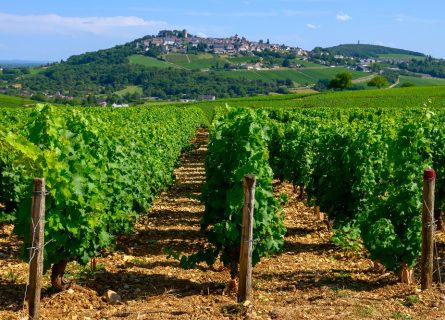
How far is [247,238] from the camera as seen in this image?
265 inches

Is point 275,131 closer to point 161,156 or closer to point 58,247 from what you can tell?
point 161,156

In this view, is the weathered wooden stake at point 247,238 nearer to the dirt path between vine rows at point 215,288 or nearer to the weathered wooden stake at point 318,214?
the dirt path between vine rows at point 215,288

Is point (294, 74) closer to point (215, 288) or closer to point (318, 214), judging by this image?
point (318, 214)

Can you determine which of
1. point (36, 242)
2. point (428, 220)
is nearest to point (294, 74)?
point (428, 220)

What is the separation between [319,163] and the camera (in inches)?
479

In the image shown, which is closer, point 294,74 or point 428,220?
point 428,220

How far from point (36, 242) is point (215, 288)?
2876mm

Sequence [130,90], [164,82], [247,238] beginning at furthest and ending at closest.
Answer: [164,82], [130,90], [247,238]

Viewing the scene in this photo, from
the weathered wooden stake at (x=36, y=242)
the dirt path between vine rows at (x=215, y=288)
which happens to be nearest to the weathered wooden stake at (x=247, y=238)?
the dirt path between vine rows at (x=215, y=288)

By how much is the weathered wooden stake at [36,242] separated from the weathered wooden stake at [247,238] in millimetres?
2456

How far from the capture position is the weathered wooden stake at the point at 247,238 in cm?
667

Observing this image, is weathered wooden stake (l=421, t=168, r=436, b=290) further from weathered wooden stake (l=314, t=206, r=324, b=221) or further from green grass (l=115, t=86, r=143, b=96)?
green grass (l=115, t=86, r=143, b=96)

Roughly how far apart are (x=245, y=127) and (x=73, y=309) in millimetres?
3497

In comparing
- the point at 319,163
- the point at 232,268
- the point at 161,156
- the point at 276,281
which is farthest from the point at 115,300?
the point at 161,156
